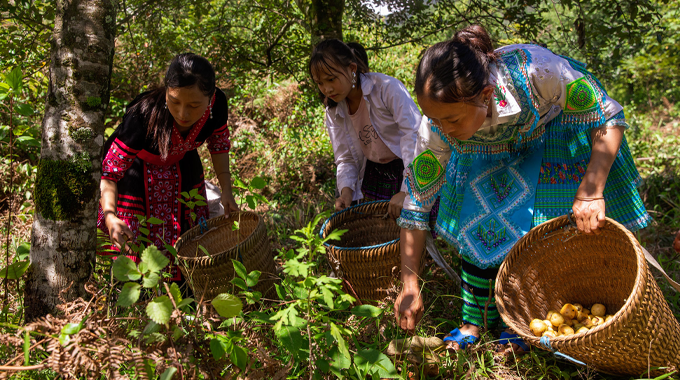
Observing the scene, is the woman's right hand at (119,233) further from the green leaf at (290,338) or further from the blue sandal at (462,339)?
the blue sandal at (462,339)

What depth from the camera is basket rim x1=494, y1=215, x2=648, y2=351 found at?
54.2 inches

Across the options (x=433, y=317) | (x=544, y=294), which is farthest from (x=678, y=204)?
(x=433, y=317)

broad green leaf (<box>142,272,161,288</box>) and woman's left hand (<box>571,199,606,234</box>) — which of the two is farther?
woman's left hand (<box>571,199,606,234</box>)

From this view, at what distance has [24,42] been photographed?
303 cm

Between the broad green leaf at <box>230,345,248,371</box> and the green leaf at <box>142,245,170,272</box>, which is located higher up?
the green leaf at <box>142,245,170,272</box>

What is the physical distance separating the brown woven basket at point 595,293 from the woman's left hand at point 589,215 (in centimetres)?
5

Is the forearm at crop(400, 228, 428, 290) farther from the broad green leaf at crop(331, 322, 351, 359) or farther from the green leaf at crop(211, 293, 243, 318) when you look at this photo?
the green leaf at crop(211, 293, 243, 318)

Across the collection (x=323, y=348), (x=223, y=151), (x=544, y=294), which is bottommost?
(x=544, y=294)

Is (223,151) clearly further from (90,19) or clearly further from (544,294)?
(544,294)

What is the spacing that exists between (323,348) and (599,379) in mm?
1082

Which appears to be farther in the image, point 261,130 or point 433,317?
point 261,130

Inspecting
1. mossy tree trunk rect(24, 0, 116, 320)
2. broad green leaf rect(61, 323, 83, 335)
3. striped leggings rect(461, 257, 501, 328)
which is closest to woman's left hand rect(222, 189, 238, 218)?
mossy tree trunk rect(24, 0, 116, 320)

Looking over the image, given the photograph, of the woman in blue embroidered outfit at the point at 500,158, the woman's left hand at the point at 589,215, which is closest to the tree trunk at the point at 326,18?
the woman in blue embroidered outfit at the point at 500,158

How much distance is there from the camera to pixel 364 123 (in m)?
2.68
